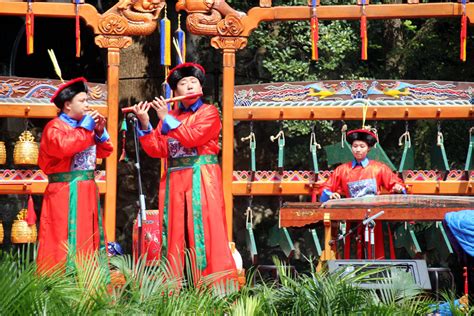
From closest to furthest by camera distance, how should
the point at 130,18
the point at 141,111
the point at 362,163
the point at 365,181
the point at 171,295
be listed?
the point at 171,295 → the point at 141,111 → the point at 365,181 → the point at 362,163 → the point at 130,18

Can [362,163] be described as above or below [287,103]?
below

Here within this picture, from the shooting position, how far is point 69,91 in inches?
351

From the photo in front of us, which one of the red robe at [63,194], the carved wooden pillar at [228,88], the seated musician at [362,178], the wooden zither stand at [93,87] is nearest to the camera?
the red robe at [63,194]

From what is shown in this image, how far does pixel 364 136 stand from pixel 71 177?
3.00 m

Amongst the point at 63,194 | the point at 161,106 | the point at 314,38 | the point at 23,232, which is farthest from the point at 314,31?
the point at 23,232

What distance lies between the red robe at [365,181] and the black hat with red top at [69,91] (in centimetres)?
276

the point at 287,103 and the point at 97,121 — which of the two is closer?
the point at 97,121

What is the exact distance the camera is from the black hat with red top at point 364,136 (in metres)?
10.5

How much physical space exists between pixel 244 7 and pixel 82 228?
6.14m

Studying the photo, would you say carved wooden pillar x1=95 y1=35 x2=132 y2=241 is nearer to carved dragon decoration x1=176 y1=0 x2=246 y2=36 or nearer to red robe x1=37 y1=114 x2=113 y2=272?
carved dragon decoration x1=176 y1=0 x2=246 y2=36

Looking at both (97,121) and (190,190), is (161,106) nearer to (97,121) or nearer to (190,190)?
(97,121)

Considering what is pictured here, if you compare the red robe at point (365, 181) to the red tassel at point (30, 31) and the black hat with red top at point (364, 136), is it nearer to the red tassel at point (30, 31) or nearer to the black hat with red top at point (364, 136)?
the black hat with red top at point (364, 136)

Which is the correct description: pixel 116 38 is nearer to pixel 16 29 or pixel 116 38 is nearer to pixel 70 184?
pixel 70 184

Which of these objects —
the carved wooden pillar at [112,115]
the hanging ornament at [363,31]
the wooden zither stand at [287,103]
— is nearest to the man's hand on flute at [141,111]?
the carved wooden pillar at [112,115]
